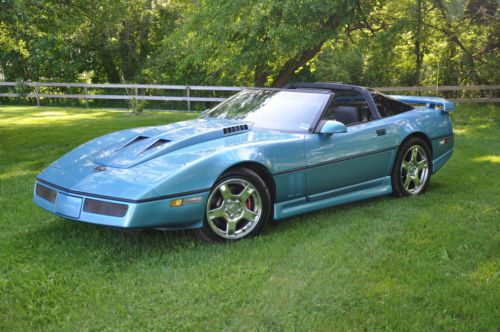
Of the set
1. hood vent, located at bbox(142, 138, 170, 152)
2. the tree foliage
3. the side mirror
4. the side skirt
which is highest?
the tree foliage

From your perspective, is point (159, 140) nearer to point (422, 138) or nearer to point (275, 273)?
point (275, 273)

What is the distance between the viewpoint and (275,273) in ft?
13.5

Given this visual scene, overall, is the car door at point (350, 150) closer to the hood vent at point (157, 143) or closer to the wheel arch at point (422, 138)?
the wheel arch at point (422, 138)

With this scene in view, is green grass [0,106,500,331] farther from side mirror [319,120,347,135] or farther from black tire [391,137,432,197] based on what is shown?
side mirror [319,120,347,135]

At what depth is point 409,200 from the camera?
6.18m

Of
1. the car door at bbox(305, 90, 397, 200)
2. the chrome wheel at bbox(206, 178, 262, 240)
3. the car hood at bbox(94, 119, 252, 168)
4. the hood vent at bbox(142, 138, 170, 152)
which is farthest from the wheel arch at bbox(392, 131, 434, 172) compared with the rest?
the hood vent at bbox(142, 138, 170, 152)

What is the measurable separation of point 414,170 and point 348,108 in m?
1.14

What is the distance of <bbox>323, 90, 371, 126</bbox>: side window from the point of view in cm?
580

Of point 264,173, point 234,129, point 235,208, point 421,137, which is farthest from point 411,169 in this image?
point 235,208

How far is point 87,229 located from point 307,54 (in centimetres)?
1278

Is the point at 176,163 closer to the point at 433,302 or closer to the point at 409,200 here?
the point at 433,302

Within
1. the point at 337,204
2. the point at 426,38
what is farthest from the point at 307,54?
the point at 337,204

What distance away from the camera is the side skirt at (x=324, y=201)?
512cm

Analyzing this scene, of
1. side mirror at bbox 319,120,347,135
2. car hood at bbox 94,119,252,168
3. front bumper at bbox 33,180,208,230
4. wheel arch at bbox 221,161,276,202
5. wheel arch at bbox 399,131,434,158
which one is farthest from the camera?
wheel arch at bbox 399,131,434,158
